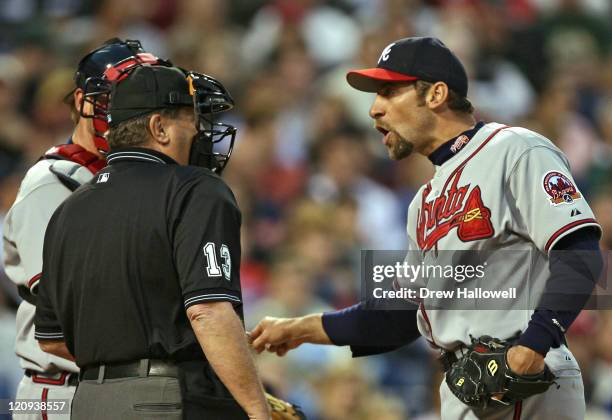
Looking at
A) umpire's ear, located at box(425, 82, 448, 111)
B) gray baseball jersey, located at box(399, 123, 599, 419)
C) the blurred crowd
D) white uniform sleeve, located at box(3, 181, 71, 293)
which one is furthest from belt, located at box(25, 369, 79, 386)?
the blurred crowd

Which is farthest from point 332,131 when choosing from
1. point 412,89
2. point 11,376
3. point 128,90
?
point 128,90

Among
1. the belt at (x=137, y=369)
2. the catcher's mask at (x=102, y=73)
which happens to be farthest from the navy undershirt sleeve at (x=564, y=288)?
the catcher's mask at (x=102, y=73)

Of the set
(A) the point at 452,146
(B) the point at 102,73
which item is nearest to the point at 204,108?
(B) the point at 102,73

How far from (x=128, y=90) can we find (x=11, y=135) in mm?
4900

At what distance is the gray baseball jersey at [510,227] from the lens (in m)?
3.53

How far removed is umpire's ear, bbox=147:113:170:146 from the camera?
343 cm

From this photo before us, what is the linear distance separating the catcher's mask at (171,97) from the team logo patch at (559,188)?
1069 mm

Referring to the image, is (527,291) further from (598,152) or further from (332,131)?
(598,152)

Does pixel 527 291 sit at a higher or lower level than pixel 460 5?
lower

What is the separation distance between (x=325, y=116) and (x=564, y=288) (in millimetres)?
5311

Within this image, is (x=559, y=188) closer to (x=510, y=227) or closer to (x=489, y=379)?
(x=510, y=227)

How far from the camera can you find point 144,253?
325 centimetres

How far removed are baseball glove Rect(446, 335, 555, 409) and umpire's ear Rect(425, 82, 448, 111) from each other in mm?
855

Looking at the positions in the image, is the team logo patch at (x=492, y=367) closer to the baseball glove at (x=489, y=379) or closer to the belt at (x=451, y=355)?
the baseball glove at (x=489, y=379)
